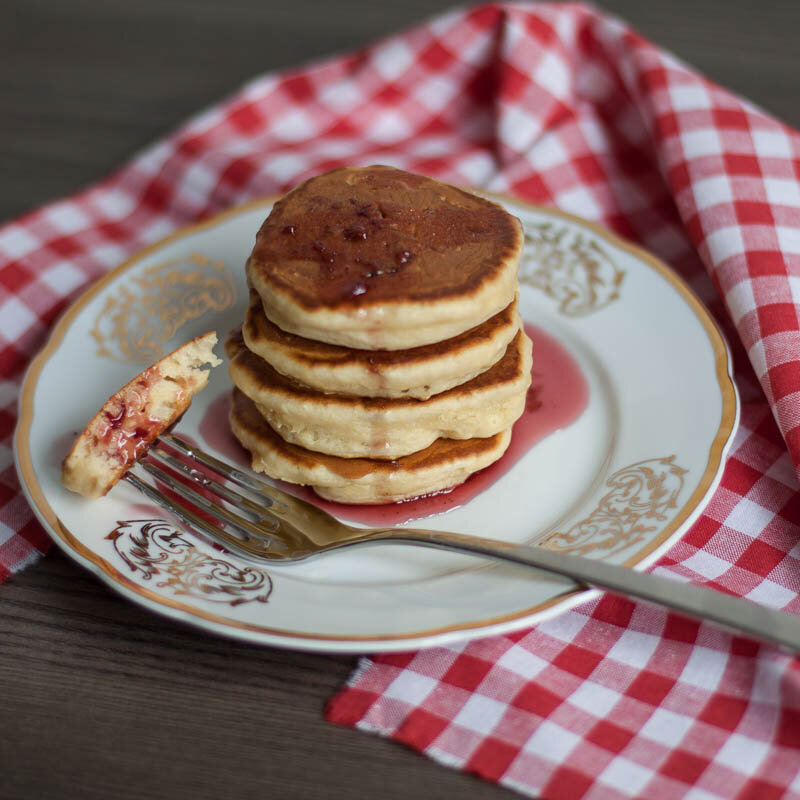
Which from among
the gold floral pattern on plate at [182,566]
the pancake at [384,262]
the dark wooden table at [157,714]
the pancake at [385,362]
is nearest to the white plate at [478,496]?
the gold floral pattern on plate at [182,566]

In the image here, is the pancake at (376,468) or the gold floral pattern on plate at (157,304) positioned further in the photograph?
the gold floral pattern on plate at (157,304)

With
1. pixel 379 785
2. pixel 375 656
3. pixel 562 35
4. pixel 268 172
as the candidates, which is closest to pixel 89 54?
pixel 268 172

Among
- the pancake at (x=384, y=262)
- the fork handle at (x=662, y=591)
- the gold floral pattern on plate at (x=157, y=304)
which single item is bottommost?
the fork handle at (x=662, y=591)

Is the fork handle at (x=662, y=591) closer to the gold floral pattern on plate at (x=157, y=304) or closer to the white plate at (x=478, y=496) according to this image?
the white plate at (x=478, y=496)

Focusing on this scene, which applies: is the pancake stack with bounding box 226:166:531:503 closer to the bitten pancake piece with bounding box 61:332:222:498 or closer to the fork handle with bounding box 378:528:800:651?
the bitten pancake piece with bounding box 61:332:222:498

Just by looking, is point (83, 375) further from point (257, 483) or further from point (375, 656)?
point (375, 656)

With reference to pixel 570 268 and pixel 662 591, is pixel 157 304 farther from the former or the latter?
pixel 662 591

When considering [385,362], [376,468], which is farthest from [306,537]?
[385,362]
